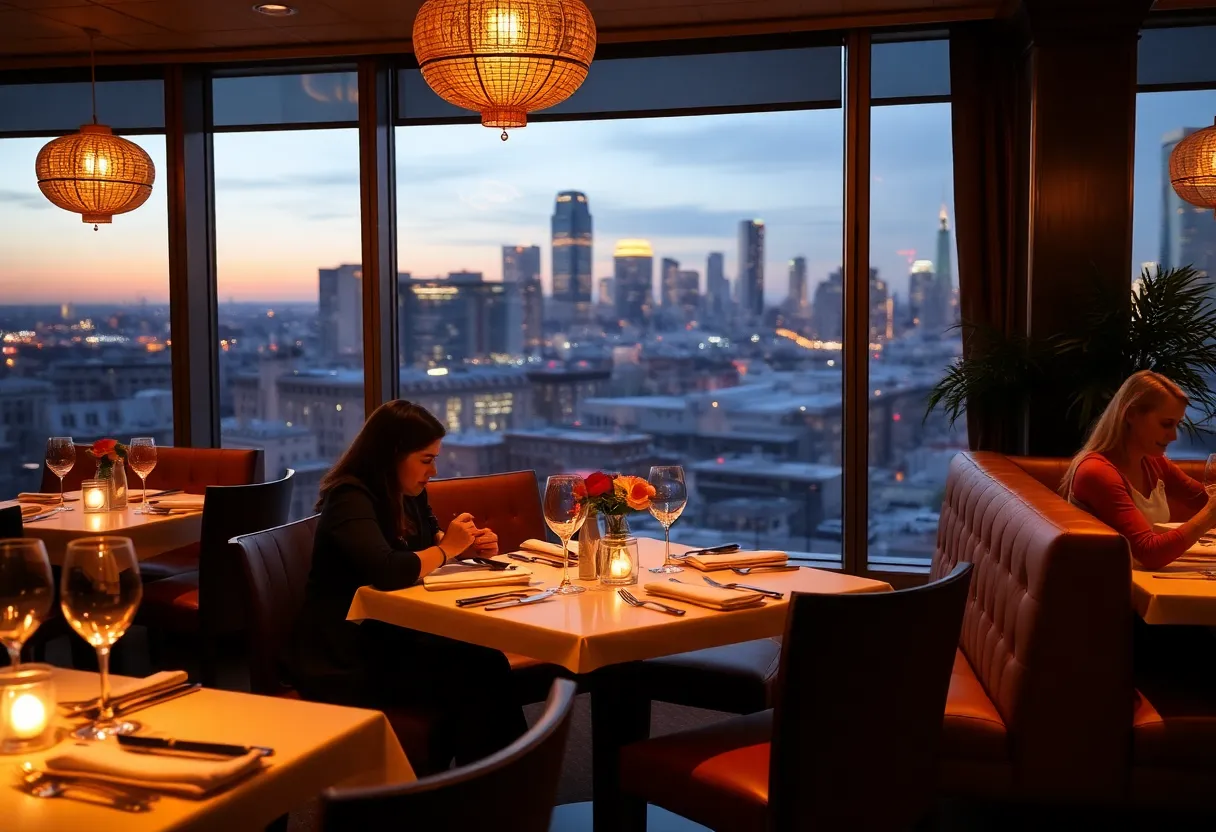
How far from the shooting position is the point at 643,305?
6637 mm

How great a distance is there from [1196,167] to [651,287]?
283 cm

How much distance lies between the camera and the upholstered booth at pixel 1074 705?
9.80ft

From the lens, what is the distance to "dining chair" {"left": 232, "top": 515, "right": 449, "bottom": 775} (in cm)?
297

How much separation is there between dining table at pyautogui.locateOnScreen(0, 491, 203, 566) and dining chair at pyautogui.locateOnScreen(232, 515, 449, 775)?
3.68 feet

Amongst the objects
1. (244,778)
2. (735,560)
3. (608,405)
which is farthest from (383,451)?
(608,405)

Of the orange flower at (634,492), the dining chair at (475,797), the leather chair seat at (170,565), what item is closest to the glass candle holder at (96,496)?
the leather chair seat at (170,565)

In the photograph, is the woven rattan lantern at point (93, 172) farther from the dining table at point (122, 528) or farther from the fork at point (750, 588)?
the fork at point (750, 588)

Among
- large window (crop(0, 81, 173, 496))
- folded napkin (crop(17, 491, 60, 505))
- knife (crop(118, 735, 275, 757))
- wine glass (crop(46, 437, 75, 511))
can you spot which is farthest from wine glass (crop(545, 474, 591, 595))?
large window (crop(0, 81, 173, 496))

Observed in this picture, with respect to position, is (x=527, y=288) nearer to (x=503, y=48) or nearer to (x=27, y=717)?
(x=503, y=48)

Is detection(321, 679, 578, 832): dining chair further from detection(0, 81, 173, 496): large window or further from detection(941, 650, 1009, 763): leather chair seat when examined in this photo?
detection(0, 81, 173, 496): large window

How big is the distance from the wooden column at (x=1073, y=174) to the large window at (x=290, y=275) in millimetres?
3759

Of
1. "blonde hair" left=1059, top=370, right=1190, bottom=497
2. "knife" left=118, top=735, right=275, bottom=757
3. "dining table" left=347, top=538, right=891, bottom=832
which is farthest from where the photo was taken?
"blonde hair" left=1059, top=370, right=1190, bottom=497

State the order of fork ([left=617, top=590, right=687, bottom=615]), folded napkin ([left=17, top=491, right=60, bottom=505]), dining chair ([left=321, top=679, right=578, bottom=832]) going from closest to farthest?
1. dining chair ([left=321, top=679, right=578, bottom=832])
2. fork ([left=617, top=590, right=687, bottom=615])
3. folded napkin ([left=17, top=491, right=60, bottom=505])

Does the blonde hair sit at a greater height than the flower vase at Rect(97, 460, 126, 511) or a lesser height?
greater
